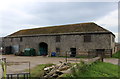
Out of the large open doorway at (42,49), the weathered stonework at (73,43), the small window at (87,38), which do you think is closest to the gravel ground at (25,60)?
the weathered stonework at (73,43)

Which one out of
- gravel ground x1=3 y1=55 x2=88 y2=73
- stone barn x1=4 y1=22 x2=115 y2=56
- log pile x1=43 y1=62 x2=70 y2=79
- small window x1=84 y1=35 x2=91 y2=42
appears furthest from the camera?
small window x1=84 y1=35 x2=91 y2=42

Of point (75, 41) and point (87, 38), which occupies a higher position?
point (87, 38)

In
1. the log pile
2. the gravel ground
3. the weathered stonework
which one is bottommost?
the gravel ground

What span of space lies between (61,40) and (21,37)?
1104cm

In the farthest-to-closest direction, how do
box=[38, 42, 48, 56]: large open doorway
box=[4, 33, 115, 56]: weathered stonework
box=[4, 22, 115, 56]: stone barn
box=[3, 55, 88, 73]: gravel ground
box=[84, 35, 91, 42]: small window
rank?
box=[38, 42, 48, 56]: large open doorway
box=[84, 35, 91, 42]: small window
box=[4, 22, 115, 56]: stone barn
box=[4, 33, 115, 56]: weathered stonework
box=[3, 55, 88, 73]: gravel ground

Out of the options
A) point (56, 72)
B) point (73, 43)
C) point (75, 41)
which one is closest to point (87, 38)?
point (75, 41)

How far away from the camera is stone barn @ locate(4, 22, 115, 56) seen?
2181 cm

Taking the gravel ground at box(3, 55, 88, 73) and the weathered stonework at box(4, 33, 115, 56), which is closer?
the gravel ground at box(3, 55, 88, 73)

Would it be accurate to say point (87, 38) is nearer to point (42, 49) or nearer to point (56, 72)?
point (42, 49)

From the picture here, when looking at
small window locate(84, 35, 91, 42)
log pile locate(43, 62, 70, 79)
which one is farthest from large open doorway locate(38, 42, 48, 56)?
log pile locate(43, 62, 70, 79)

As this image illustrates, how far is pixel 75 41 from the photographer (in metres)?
23.7

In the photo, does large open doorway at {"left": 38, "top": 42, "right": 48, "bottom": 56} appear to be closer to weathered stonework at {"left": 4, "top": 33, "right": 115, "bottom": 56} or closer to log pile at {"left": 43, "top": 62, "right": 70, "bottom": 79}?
weathered stonework at {"left": 4, "top": 33, "right": 115, "bottom": 56}

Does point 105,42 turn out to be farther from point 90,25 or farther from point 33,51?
point 33,51

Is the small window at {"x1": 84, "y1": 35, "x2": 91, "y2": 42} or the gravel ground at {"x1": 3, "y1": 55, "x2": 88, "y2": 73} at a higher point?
the small window at {"x1": 84, "y1": 35, "x2": 91, "y2": 42}
